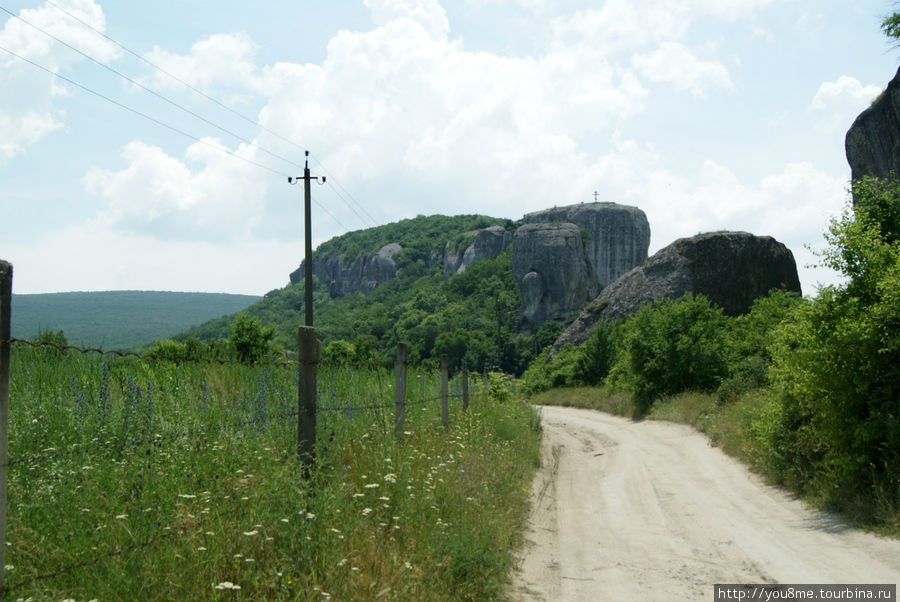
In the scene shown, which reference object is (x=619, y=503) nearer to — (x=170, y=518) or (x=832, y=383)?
(x=832, y=383)

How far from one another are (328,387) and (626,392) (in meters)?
24.2

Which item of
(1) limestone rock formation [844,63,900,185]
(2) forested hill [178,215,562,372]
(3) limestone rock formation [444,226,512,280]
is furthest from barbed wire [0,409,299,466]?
(3) limestone rock formation [444,226,512,280]

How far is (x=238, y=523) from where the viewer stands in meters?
4.34

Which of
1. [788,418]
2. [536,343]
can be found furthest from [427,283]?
[788,418]

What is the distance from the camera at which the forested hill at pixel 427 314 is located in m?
97.4

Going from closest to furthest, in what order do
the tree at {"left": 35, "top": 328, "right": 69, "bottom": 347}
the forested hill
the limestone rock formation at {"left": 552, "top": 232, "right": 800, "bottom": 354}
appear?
the tree at {"left": 35, "top": 328, "right": 69, "bottom": 347}, the limestone rock formation at {"left": 552, "top": 232, "right": 800, "bottom": 354}, the forested hill

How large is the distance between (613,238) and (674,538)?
349 ft

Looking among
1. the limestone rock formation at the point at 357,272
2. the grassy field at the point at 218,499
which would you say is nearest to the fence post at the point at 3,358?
the grassy field at the point at 218,499

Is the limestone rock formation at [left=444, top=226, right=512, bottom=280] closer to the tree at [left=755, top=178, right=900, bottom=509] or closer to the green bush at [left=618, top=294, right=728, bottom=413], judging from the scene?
the green bush at [left=618, top=294, right=728, bottom=413]

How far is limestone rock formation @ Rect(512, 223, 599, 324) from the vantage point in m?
103

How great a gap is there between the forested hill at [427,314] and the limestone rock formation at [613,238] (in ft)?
47.8

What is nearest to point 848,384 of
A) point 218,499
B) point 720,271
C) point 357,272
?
point 218,499

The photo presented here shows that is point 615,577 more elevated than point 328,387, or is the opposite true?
point 328,387

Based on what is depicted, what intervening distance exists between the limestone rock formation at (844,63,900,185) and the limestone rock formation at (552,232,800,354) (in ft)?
28.4
